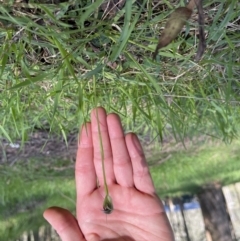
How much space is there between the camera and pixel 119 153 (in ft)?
2.81

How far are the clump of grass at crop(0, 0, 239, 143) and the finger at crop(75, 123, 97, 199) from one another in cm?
5

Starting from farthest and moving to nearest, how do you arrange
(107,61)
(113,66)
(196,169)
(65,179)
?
(196,169) < (65,179) < (113,66) < (107,61)

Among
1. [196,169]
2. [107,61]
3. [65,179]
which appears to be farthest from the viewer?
[196,169]

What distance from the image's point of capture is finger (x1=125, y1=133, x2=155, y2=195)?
861mm

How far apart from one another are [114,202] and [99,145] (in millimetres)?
139

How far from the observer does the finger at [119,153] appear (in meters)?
0.84

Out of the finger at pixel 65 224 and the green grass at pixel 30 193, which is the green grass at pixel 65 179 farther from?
the finger at pixel 65 224

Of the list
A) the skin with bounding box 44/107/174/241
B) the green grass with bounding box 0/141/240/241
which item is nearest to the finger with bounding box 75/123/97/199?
the skin with bounding box 44/107/174/241

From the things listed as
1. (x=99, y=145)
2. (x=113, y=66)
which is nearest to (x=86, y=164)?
(x=99, y=145)

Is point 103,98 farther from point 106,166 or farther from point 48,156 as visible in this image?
point 48,156

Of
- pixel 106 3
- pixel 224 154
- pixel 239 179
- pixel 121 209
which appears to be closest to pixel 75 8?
pixel 106 3

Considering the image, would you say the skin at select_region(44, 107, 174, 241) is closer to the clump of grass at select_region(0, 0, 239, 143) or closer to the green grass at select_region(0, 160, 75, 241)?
the clump of grass at select_region(0, 0, 239, 143)

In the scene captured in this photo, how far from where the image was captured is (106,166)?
0.87 m

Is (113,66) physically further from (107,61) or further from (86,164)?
(86,164)
